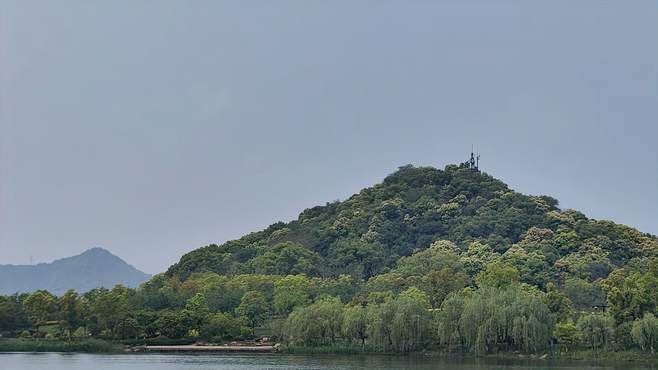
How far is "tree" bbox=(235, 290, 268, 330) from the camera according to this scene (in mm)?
72375

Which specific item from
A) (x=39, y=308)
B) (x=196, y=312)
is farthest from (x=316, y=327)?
(x=39, y=308)

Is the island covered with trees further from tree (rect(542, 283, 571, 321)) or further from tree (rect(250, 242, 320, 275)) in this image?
tree (rect(250, 242, 320, 275))

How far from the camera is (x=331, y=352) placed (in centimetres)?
5744

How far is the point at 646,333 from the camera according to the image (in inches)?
1925

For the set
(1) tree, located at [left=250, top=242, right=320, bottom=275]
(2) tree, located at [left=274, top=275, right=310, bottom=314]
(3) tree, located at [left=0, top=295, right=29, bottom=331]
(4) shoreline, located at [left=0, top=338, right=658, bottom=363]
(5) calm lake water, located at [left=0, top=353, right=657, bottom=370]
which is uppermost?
(1) tree, located at [left=250, top=242, right=320, bottom=275]

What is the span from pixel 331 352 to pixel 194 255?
6491 centimetres

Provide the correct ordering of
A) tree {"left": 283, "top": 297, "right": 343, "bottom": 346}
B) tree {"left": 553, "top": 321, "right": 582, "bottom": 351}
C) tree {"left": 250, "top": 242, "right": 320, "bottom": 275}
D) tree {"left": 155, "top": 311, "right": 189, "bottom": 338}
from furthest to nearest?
tree {"left": 250, "top": 242, "right": 320, "bottom": 275} < tree {"left": 155, "top": 311, "right": 189, "bottom": 338} < tree {"left": 283, "top": 297, "right": 343, "bottom": 346} < tree {"left": 553, "top": 321, "right": 582, "bottom": 351}

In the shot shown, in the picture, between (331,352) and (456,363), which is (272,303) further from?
(456,363)

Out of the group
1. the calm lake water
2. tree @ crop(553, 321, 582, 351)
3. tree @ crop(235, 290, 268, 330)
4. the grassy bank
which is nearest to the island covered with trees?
tree @ crop(553, 321, 582, 351)

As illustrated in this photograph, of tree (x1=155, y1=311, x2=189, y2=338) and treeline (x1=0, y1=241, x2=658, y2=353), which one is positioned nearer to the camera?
treeline (x1=0, y1=241, x2=658, y2=353)

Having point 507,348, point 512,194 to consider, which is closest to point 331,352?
point 507,348

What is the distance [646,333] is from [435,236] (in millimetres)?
74101

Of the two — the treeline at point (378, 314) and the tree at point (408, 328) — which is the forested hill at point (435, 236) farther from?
the tree at point (408, 328)

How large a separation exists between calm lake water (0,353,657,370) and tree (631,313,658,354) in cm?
186
